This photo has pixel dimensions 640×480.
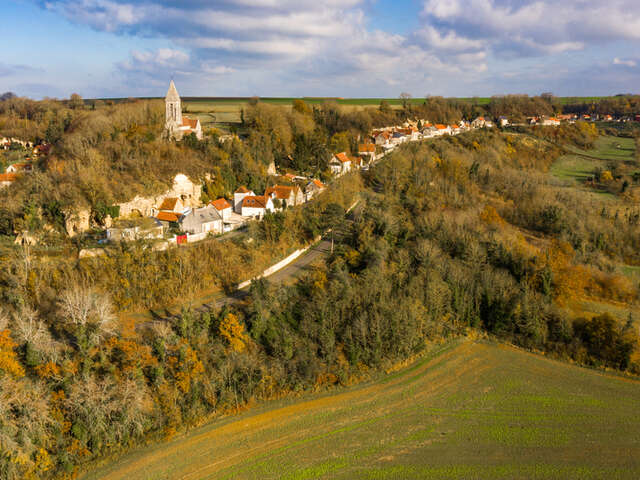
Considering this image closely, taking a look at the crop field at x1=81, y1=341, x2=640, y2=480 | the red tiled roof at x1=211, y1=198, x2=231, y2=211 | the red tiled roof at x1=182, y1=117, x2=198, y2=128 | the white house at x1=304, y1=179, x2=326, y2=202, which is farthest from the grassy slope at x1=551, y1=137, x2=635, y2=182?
the red tiled roof at x1=182, y1=117, x2=198, y2=128

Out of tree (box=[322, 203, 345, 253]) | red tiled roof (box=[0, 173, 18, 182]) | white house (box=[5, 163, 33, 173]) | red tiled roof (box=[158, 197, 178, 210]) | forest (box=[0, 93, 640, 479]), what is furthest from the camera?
white house (box=[5, 163, 33, 173])

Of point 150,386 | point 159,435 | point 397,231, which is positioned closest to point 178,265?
point 150,386

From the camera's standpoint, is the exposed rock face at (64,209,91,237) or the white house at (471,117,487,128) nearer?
the exposed rock face at (64,209,91,237)

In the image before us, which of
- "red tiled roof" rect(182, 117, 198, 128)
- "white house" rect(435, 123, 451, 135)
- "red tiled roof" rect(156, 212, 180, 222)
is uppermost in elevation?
"white house" rect(435, 123, 451, 135)

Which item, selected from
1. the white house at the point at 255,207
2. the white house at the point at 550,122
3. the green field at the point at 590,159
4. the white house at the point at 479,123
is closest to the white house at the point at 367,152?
the white house at the point at 255,207

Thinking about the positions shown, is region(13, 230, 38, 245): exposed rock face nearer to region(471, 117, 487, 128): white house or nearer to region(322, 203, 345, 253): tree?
region(322, 203, 345, 253): tree

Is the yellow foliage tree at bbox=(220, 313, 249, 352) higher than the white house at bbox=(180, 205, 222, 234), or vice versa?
the white house at bbox=(180, 205, 222, 234)

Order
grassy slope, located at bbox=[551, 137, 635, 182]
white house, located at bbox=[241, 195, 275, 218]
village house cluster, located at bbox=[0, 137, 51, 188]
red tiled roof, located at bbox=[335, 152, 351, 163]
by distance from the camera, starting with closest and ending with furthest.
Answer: village house cluster, located at bbox=[0, 137, 51, 188] < white house, located at bbox=[241, 195, 275, 218] < red tiled roof, located at bbox=[335, 152, 351, 163] < grassy slope, located at bbox=[551, 137, 635, 182]

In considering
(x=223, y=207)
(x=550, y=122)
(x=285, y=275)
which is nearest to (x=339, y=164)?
(x=223, y=207)
